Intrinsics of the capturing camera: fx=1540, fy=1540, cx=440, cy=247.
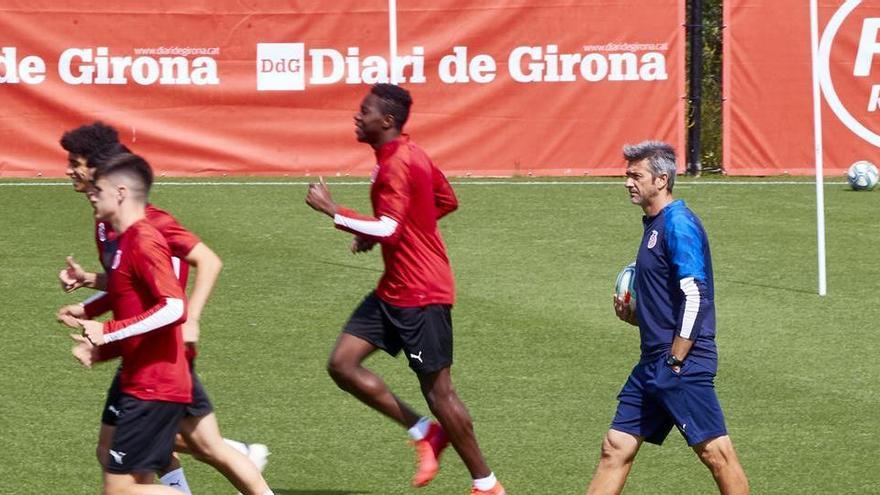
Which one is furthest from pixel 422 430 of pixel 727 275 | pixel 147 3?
pixel 147 3

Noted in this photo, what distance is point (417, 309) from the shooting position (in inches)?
332

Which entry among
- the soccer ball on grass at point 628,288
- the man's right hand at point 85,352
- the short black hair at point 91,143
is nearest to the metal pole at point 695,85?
the soccer ball on grass at point 628,288

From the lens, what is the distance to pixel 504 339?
1288 centimetres

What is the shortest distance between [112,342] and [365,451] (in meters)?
3.37

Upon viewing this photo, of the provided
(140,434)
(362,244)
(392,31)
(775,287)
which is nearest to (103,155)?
(140,434)

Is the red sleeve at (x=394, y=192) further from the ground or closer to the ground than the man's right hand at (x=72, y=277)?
further from the ground

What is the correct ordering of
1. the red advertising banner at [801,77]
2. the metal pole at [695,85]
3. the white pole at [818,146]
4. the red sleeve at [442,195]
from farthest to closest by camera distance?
the metal pole at [695,85] < the red advertising banner at [801,77] < the white pole at [818,146] < the red sleeve at [442,195]

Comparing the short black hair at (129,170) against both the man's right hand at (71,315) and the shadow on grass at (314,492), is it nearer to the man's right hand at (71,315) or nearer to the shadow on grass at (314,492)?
the man's right hand at (71,315)

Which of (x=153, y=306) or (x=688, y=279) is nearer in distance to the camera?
(x=153, y=306)

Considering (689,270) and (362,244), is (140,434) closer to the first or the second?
(362,244)

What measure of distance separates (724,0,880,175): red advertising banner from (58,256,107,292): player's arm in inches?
570

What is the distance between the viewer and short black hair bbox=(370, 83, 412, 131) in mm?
8547

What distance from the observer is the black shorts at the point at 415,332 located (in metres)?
8.39

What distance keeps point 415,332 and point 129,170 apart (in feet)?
7.30
